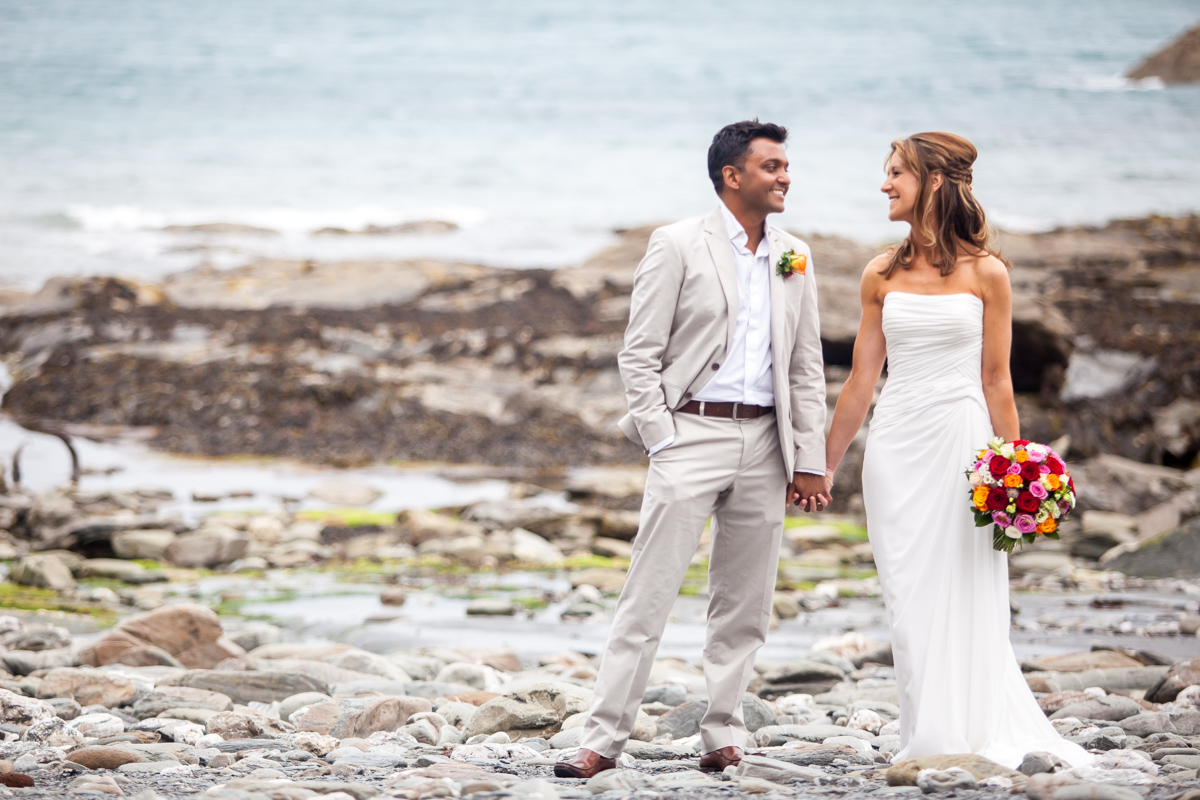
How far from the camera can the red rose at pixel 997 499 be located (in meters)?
3.93

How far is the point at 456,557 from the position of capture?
34.4ft

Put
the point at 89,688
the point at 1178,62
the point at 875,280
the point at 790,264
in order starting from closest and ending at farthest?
the point at 790,264 → the point at 875,280 → the point at 89,688 → the point at 1178,62

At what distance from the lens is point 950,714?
3949 mm

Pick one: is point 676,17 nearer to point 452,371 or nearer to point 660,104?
point 660,104

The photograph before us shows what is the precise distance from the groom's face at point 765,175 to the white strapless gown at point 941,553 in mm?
680

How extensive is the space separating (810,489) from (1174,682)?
2691 millimetres

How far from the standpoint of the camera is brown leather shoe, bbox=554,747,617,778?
377 cm

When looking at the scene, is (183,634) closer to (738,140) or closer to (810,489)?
(810,489)

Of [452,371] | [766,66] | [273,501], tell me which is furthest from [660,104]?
[273,501]

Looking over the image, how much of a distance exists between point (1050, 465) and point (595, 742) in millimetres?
1943

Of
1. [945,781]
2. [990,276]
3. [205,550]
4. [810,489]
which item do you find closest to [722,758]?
[945,781]

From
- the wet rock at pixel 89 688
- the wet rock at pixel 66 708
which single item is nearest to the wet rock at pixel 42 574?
the wet rock at pixel 89 688

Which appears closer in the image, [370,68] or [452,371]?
[452,371]

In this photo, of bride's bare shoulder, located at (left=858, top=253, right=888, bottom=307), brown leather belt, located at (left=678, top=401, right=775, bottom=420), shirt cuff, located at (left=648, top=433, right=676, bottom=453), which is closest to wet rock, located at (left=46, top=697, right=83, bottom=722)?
shirt cuff, located at (left=648, top=433, right=676, bottom=453)
